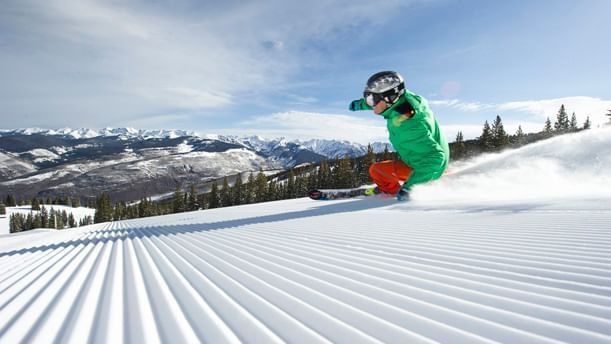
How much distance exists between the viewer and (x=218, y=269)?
3.70 metres

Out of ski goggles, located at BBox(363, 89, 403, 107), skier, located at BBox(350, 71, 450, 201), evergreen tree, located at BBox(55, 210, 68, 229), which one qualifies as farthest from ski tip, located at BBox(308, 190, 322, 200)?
evergreen tree, located at BBox(55, 210, 68, 229)

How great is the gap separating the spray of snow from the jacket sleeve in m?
0.60

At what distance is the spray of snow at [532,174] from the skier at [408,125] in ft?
2.73

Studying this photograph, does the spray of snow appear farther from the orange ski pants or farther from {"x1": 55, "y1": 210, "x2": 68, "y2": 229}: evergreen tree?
{"x1": 55, "y1": 210, "x2": 68, "y2": 229}: evergreen tree

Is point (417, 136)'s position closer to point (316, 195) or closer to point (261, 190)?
point (316, 195)

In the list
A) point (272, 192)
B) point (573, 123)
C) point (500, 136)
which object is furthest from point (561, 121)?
point (272, 192)

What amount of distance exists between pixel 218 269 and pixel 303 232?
2.68 m

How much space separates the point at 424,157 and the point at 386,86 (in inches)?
97.3

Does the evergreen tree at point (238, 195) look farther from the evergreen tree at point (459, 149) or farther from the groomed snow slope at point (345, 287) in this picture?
the groomed snow slope at point (345, 287)

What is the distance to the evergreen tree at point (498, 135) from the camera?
55.6 meters

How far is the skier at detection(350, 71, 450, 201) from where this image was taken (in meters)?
8.96

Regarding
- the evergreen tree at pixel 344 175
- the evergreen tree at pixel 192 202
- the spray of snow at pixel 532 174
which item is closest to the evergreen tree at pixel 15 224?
the evergreen tree at pixel 192 202

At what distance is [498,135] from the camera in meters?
56.2

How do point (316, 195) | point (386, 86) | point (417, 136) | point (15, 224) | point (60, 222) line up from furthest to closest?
point (60, 222) < point (15, 224) < point (316, 195) < point (417, 136) < point (386, 86)
